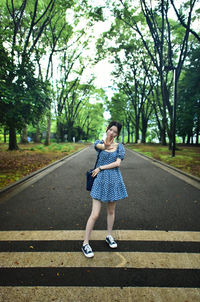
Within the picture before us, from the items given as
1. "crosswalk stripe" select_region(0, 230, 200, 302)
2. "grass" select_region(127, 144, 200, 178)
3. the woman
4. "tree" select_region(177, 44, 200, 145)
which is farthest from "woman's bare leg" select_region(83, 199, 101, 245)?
"tree" select_region(177, 44, 200, 145)

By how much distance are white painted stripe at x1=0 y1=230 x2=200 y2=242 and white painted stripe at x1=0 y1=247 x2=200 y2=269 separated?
43cm

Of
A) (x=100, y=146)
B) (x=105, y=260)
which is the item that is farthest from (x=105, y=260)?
(x=100, y=146)

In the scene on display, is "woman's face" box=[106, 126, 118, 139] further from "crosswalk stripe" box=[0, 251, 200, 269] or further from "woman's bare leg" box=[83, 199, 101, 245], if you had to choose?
"crosswalk stripe" box=[0, 251, 200, 269]

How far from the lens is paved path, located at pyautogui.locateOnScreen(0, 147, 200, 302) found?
2176 millimetres

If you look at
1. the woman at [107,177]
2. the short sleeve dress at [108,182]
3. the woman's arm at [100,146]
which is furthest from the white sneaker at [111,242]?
the woman's arm at [100,146]

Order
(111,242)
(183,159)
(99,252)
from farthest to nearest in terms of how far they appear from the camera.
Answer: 1. (183,159)
2. (111,242)
3. (99,252)

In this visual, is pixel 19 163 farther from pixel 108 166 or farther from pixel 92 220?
pixel 108 166

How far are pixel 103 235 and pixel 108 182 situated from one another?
3.48ft

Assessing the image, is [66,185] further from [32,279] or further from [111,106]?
[111,106]

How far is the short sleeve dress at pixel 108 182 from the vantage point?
2.89m

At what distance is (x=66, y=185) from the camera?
270 inches

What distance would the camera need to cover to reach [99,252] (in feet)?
9.51

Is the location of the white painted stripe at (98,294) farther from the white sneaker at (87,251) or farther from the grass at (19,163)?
the grass at (19,163)

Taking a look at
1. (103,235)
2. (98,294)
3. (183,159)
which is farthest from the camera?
(183,159)
